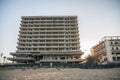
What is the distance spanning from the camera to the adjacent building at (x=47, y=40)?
53.4 m

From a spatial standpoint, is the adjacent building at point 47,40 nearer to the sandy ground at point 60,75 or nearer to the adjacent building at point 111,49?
the adjacent building at point 111,49

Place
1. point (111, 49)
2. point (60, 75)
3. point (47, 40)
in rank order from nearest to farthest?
1. point (60, 75)
2. point (111, 49)
3. point (47, 40)

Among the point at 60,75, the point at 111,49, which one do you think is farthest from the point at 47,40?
the point at 60,75

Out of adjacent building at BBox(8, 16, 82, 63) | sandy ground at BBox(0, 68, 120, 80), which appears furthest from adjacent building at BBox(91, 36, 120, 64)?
sandy ground at BBox(0, 68, 120, 80)

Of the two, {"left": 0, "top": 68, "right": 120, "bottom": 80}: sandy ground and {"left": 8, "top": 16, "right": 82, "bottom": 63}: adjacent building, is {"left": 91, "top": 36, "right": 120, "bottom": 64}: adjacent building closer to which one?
{"left": 8, "top": 16, "right": 82, "bottom": 63}: adjacent building

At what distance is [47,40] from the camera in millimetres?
58219

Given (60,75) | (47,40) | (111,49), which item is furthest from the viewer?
(47,40)

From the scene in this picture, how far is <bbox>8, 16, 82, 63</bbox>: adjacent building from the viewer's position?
53375 mm

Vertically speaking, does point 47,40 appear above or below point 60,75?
above

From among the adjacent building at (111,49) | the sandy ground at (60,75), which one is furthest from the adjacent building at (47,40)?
the sandy ground at (60,75)

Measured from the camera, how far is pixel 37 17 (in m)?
62.8

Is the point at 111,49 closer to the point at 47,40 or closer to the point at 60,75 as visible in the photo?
the point at 47,40

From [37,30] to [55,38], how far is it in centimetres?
975

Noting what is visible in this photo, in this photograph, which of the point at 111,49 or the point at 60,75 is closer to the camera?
the point at 60,75
